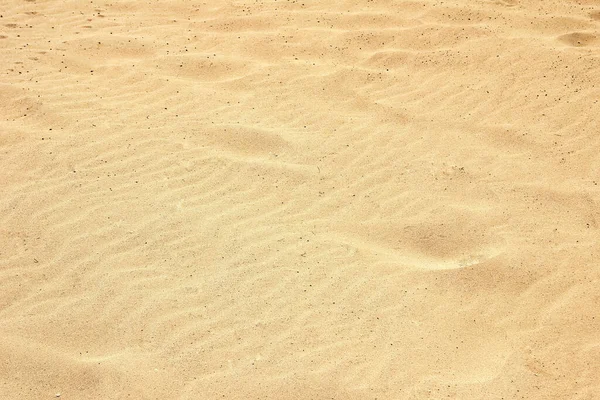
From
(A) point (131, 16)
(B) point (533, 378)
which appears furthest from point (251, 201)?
(A) point (131, 16)

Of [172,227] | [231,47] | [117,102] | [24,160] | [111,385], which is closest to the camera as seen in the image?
[111,385]

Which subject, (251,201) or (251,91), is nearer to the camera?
(251,201)

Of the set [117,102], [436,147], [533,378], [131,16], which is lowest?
[533,378]

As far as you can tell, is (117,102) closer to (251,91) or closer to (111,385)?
(251,91)

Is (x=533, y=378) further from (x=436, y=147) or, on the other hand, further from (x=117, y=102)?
(x=117, y=102)

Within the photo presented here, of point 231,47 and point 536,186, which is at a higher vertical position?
point 231,47

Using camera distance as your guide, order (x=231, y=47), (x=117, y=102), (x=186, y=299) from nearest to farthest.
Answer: (x=186, y=299), (x=117, y=102), (x=231, y=47)
